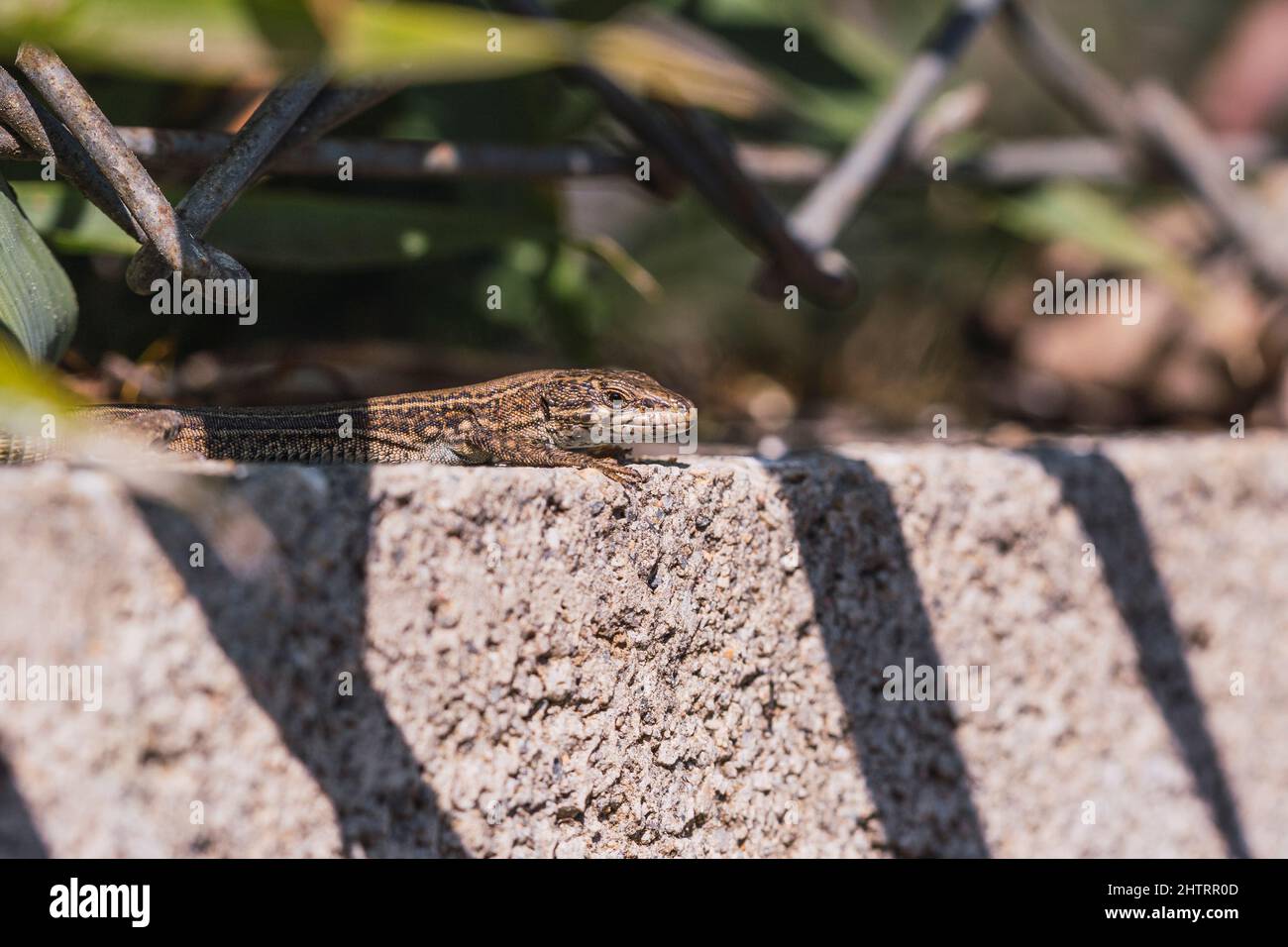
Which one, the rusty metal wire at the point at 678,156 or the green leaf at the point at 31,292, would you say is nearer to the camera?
the rusty metal wire at the point at 678,156

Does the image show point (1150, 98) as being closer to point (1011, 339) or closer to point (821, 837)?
point (1011, 339)

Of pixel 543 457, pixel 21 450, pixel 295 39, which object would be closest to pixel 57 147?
pixel 21 450

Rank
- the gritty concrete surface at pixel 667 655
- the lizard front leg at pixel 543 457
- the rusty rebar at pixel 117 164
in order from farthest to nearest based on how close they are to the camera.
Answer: the lizard front leg at pixel 543 457 < the rusty rebar at pixel 117 164 < the gritty concrete surface at pixel 667 655

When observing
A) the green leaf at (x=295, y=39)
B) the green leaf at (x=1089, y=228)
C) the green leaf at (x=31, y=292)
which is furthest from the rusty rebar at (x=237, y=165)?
the green leaf at (x=1089, y=228)

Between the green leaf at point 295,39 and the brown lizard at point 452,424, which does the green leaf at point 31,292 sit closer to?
the brown lizard at point 452,424

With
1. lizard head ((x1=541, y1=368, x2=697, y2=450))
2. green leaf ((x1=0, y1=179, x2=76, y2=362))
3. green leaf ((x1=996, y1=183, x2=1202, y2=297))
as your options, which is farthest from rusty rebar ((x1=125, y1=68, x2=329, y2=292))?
green leaf ((x1=996, y1=183, x2=1202, y2=297))

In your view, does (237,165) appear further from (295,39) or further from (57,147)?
(295,39)

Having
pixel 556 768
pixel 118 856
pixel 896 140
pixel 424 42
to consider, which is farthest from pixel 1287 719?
pixel 424 42
